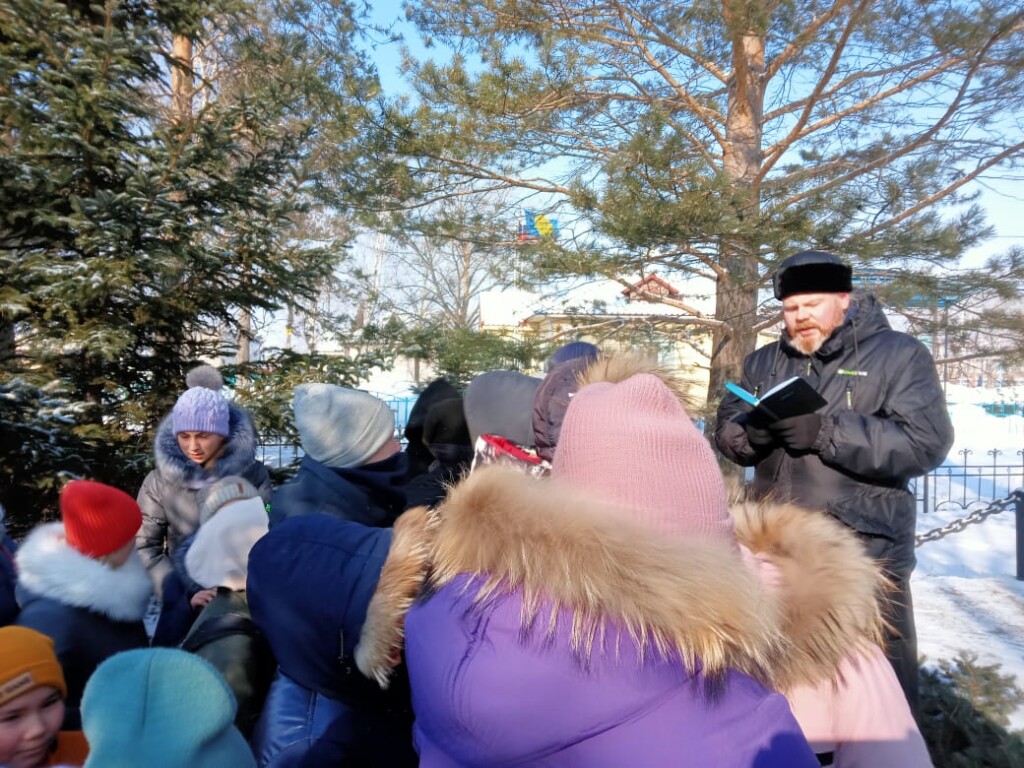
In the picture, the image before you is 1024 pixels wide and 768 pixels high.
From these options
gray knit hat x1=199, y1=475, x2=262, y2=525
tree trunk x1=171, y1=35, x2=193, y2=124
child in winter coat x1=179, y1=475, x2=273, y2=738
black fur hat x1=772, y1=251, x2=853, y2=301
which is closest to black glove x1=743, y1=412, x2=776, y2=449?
black fur hat x1=772, y1=251, x2=853, y2=301

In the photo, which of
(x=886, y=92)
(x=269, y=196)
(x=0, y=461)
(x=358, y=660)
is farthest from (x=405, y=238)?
(x=358, y=660)

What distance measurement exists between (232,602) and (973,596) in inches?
239

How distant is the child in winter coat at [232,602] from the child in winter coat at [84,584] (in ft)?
0.84

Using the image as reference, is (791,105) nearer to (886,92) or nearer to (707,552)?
(886,92)

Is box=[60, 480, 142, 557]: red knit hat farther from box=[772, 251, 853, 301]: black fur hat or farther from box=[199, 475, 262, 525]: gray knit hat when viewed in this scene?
box=[772, 251, 853, 301]: black fur hat

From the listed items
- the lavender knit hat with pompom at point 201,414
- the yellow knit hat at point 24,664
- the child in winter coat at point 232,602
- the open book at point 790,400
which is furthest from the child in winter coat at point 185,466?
the open book at point 790,400

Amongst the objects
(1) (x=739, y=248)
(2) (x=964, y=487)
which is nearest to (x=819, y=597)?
(1) (x=739, y=248)

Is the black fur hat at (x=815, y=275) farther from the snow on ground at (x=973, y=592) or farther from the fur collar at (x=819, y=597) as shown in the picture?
the snow on ground at (x=973, y=592)

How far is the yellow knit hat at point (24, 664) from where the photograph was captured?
62.6 inches

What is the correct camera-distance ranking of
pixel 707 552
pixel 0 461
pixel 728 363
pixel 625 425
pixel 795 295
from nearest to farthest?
1. pixel 707 552
2. pixel 625 425
3. pixel 795 295
4. pixel 0 461
5. pixel 728 363

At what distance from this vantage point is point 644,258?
6.01m

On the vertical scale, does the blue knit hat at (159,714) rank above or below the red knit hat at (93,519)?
below

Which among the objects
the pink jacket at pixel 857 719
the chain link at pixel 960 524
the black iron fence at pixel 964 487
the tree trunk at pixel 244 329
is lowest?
the black iron fence at pixel 964 487

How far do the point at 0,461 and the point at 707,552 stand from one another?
539cm
